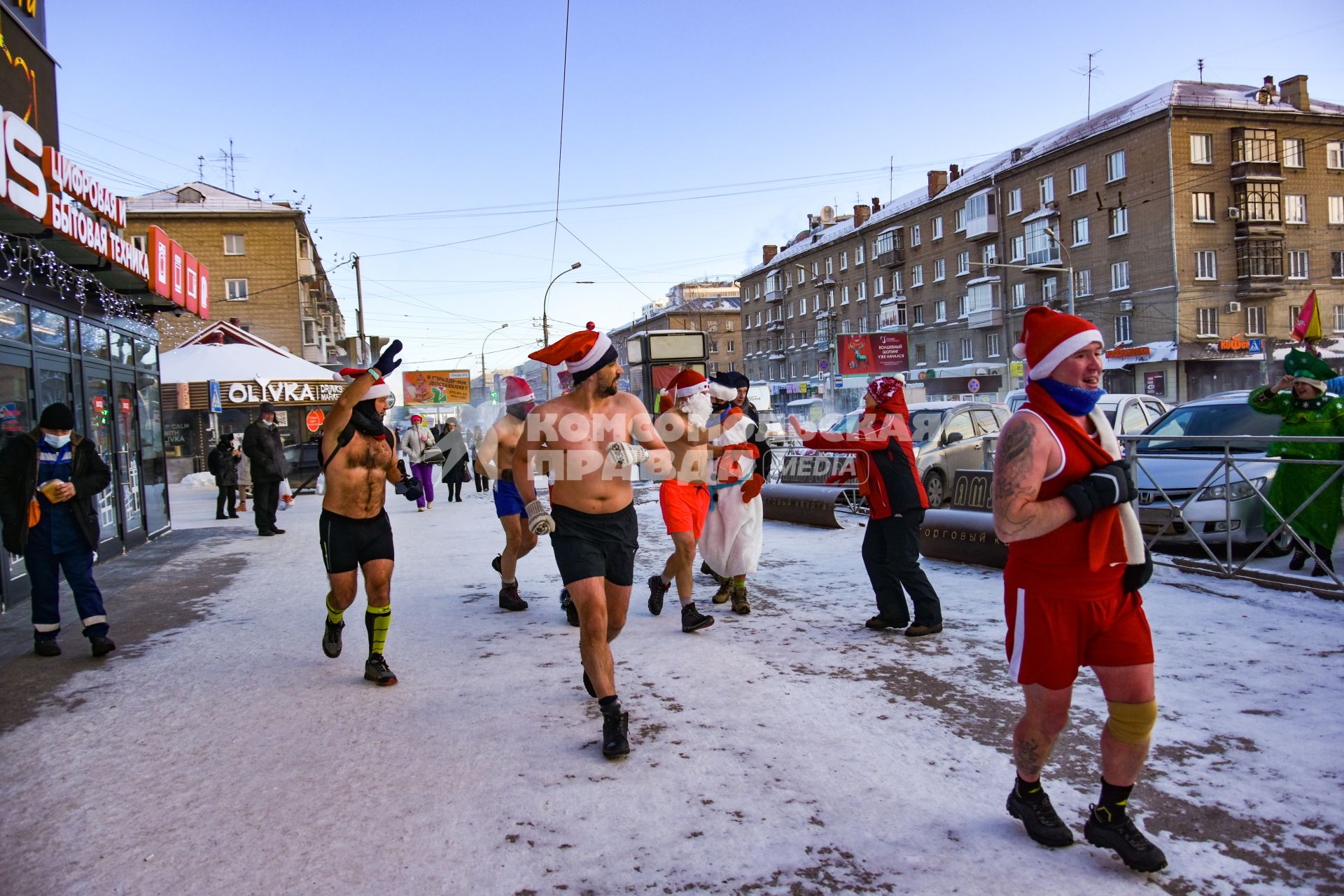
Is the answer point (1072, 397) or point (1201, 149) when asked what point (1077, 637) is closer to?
point (1072, 397)

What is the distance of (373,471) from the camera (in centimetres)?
538

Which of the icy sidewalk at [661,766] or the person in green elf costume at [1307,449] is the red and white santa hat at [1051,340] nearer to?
the icy sidewalk at [661,766]

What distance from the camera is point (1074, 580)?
289cm

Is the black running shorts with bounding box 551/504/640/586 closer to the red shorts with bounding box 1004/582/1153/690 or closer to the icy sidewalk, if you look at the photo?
the icy sidewalk

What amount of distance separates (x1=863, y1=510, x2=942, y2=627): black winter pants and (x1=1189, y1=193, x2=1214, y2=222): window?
128 feet

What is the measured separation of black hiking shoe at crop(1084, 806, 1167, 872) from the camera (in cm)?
278

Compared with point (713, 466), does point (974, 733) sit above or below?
below

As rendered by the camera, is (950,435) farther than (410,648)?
Yes

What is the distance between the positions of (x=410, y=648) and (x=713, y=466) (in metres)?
2.59

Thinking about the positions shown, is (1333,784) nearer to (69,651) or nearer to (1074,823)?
(1074,823)

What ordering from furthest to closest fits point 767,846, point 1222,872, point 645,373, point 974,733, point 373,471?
point 645,373
point 373,471
point 974,733
point 767,846
point 1222,872

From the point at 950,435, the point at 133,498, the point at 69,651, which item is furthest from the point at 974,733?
the point at 133,498

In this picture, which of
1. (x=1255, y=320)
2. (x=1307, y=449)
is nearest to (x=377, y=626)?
(x=1307, y=449)

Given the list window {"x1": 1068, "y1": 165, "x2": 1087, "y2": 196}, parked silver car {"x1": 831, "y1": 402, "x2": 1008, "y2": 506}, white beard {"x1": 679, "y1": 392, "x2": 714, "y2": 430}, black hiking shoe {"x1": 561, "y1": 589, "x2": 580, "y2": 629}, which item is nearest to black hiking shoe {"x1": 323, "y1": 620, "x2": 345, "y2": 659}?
black hiking shoe {"x1": 561, "y1": 589, "x2": 580, "y2": 629}
